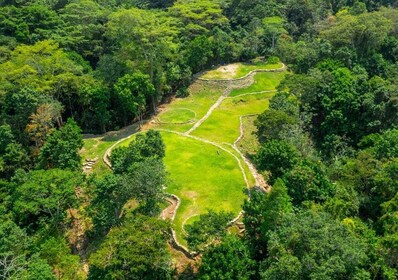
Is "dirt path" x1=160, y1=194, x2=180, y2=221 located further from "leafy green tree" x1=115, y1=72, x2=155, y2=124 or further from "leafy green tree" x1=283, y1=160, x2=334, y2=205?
"leafy green tree" x1=115, y1=72, x2=155, y2=124

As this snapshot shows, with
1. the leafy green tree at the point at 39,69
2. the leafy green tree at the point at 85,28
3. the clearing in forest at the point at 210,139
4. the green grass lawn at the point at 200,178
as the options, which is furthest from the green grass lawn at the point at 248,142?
the leafy green tree at the point at 85,28

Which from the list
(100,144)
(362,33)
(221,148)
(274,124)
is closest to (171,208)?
(221,148)

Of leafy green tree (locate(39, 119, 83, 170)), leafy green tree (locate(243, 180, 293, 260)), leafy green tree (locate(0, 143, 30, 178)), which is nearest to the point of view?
leafy green tree (locate(243, 180, 293, 260))

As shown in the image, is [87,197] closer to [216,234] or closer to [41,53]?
[216,234]

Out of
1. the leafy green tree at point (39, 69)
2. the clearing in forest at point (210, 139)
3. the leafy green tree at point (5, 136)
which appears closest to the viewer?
the clearing in forest at point (210, 139)

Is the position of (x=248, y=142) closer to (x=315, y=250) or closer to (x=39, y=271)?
(x=315, y=250)

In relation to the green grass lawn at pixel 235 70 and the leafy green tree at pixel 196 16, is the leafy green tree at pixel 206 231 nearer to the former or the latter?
the green grass lawn at pixel 235 70

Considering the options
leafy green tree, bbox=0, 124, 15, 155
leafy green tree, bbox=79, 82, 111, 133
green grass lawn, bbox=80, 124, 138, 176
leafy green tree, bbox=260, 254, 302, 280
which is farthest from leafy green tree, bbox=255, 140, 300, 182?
leafy green tree, bbox=0, 124, 15, 155
